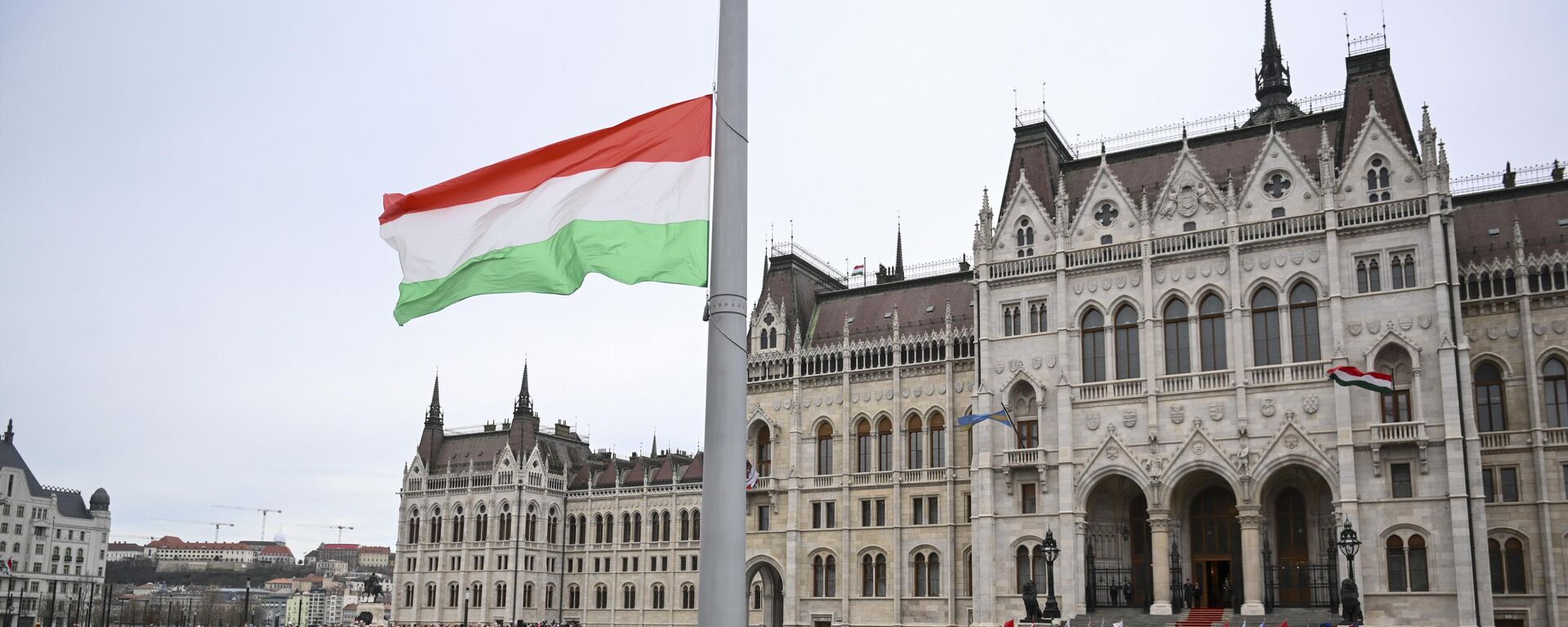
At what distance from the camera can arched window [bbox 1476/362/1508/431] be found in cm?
4403

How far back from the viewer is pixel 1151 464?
45969 millimetres

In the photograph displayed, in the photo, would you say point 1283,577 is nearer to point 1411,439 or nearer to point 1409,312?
point 1411,439

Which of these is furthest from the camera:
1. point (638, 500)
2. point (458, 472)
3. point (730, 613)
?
point (458, 472)

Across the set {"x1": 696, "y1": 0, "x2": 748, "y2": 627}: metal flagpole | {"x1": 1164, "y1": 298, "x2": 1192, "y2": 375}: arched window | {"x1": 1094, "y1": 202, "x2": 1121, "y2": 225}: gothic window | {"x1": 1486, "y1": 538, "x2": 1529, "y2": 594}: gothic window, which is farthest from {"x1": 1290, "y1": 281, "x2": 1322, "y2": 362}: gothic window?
{"x1": 696, "y1": 0, "x2": 748, "y2": 627}: metal flagpole

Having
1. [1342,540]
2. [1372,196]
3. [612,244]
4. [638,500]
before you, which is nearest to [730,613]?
[612,244]

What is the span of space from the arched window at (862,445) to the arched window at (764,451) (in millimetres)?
4242

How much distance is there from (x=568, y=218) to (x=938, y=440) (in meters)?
47.5

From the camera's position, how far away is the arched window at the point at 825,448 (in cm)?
5878

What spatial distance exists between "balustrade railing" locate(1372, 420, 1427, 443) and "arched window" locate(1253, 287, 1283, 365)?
4061 mm

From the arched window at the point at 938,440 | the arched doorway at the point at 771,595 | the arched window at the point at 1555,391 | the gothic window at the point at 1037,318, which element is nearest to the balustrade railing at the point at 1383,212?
the arched window at the point at 1555,391

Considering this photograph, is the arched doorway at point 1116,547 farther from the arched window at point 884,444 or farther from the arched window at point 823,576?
the arched window at point 823,576

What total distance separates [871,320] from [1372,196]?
22.9 m

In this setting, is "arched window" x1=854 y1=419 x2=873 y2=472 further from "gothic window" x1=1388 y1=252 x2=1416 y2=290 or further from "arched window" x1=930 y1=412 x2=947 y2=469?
"gothic window" x1=1388 y1=252 x2=1416 y2=290

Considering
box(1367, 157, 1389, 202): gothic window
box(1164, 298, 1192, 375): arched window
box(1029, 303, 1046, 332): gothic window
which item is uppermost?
box(1367, 157, 1389, 202): gothic window
